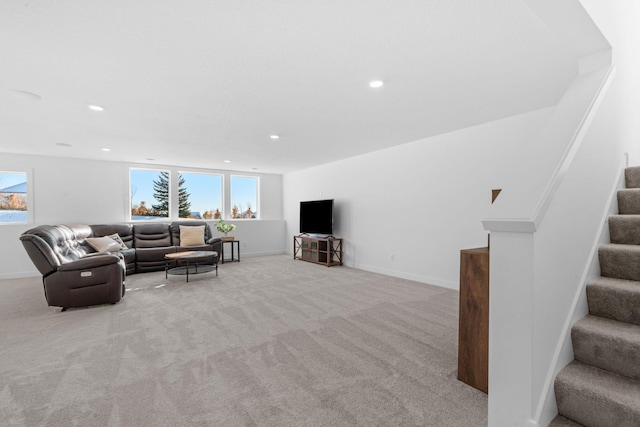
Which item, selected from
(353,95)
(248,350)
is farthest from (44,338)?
(353,95)

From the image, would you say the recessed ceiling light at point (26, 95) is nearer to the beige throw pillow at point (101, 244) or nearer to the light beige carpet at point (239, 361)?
the light beige carpet at point (239, 361)

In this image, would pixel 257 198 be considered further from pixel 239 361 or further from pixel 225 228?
pixel 239 361

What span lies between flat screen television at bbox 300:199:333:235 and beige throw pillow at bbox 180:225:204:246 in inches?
93.4

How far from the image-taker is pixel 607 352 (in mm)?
1371

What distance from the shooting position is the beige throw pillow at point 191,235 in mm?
6234

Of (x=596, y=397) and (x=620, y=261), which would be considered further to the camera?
(x=620, y=261)

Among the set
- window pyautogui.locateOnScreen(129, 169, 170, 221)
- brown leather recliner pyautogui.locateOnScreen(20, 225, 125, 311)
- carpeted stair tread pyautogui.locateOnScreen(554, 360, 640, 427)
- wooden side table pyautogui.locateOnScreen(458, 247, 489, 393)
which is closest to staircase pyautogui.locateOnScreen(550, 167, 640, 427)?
carpeted stair tread pyautogui.locateOnScreen(554, 360, 640, 427)

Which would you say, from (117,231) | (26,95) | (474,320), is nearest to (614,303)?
(474,320)

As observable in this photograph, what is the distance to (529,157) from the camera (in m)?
1.44

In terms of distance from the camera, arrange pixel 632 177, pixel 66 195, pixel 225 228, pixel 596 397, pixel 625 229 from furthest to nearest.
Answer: pixel 225 228
pixel 66 195
pixel 632 177
pixel 625 229
pixel 596 397

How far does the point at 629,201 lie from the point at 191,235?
6661 mm

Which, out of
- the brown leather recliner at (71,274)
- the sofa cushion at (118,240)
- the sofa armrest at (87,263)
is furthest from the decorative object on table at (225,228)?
the sofa armrest at (87,263)

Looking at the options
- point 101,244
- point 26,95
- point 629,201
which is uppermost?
point 26,95

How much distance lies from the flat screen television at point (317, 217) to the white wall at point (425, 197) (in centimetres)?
25
